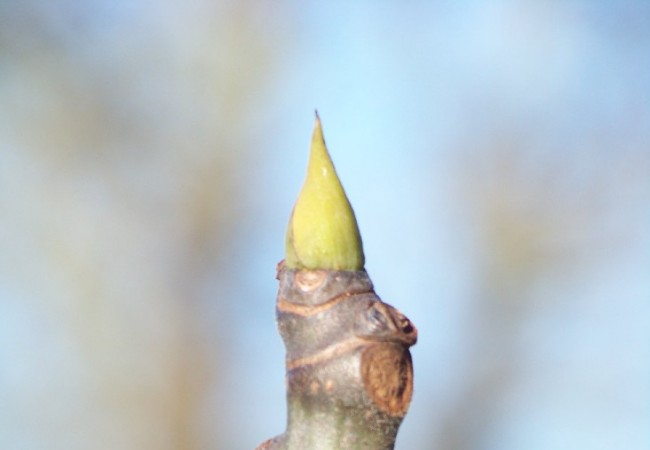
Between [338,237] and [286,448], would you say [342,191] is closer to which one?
[338,237]

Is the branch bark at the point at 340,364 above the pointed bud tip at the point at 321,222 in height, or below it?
below

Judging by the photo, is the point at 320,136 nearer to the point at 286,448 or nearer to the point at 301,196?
the point at 301,196

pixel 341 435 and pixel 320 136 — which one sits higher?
pixel 320 136

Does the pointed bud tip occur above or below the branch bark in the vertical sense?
above

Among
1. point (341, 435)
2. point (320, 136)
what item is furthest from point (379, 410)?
point (320, 136)
